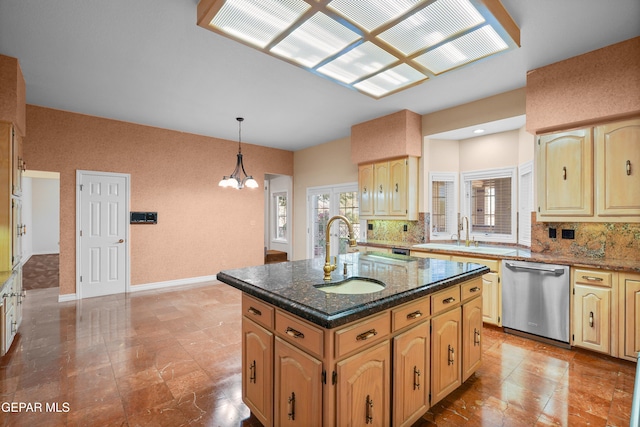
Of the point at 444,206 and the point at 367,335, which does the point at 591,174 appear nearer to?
the point at 444,206

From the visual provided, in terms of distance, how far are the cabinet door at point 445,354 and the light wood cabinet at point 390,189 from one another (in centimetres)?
268

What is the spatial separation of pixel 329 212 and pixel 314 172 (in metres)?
1.02

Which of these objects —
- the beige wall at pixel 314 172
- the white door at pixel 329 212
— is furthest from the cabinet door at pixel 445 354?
the beige wall at pixel 314 172

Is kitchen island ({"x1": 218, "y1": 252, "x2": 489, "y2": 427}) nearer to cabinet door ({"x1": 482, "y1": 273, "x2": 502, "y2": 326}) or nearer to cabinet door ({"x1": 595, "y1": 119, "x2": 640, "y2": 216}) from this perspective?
cabinet door ({"x1": 482, "y1": 273, "x2": 502, "y2": 326})

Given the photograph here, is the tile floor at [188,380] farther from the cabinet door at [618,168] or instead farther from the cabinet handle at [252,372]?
the cabinet door at [618,168]

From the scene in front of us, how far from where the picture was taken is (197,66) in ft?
10.6

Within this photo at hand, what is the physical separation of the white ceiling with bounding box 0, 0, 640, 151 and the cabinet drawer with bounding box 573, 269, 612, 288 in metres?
2.14

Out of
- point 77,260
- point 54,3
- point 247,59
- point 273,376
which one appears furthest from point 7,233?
point 273,376

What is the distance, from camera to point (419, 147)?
4746mm

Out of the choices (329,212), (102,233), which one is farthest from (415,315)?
(102,233)

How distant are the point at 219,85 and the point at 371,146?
2537 millimetres

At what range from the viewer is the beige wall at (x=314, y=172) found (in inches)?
247

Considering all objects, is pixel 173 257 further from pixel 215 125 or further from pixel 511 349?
pixel 511 349

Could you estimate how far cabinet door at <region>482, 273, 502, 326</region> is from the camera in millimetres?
3494
